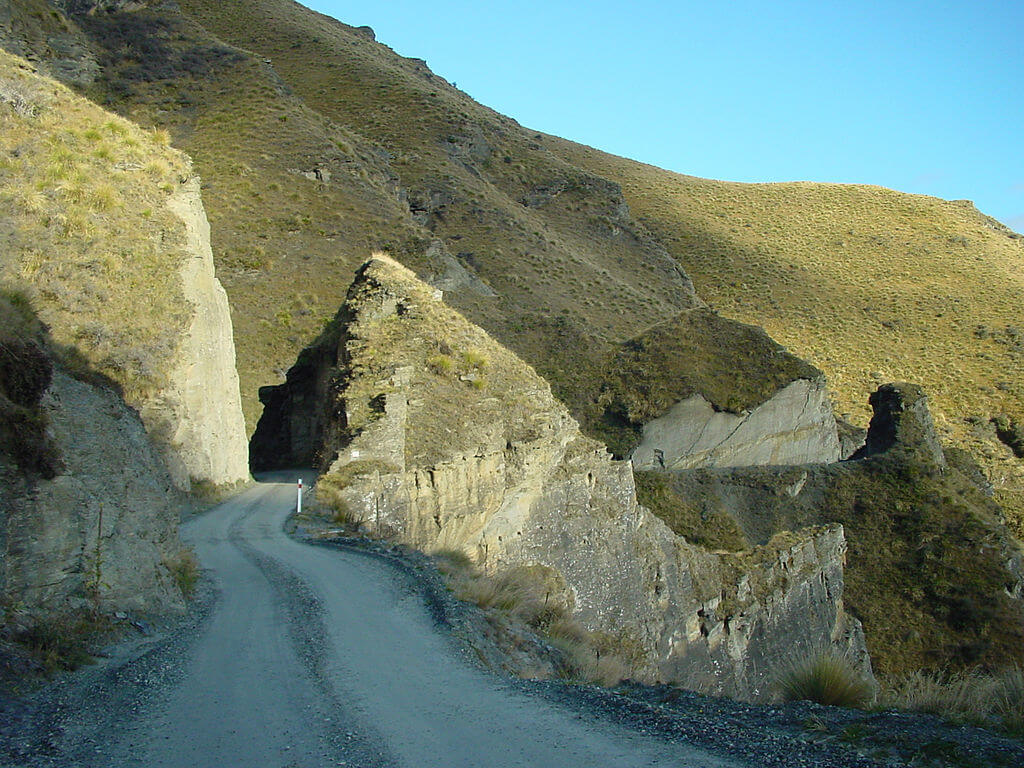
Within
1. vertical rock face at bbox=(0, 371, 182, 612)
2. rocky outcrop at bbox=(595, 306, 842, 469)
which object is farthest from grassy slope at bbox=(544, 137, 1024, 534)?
vertical rock face at bbox=(0, 371, 182, 612)

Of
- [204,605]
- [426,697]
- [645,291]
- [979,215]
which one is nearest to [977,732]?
[426,697]

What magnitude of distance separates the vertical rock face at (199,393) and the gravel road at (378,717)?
10452mm

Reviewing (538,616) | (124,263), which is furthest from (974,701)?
(124,263)

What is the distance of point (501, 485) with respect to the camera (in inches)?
730

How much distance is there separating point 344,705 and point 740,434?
35.2m

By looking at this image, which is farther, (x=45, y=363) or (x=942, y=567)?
(x=942, y=567)

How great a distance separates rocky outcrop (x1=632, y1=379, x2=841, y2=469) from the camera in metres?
39.1

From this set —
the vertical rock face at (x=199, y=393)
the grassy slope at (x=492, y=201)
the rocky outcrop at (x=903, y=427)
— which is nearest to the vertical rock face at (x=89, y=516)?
the vertical rock face at (x=199, y=393)

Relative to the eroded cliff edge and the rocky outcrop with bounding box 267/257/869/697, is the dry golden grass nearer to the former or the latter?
the rocky outcrop with bounding box 267/257/869/697

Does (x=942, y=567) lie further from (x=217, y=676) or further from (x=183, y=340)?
(x=217, y=676)

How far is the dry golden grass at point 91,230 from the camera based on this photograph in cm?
1794

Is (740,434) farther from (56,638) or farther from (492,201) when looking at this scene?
(492,201)

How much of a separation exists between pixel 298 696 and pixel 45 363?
4213 millimetres

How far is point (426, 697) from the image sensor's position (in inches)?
276
